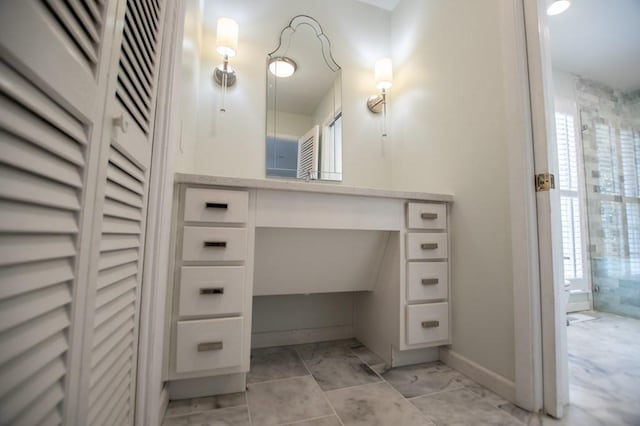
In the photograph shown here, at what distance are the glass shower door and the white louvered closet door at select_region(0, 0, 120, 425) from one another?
9.83 feet

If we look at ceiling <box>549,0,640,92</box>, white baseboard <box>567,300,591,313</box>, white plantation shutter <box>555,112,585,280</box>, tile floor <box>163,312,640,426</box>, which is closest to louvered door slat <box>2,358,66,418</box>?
tile floor <box>163,312,640,426</box>

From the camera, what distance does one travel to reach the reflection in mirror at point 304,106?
5.72ft

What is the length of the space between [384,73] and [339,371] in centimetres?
194

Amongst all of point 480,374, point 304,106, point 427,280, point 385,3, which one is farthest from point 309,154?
point 480,374

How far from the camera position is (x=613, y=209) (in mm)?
2199

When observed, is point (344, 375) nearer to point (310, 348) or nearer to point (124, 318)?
point (310, 348)

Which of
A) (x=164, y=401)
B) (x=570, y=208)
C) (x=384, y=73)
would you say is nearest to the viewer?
(x=164, y=401)

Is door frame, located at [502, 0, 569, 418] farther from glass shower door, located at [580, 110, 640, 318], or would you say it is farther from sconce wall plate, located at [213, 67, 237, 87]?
glass shower door, located at [580, 110, 640, 318]

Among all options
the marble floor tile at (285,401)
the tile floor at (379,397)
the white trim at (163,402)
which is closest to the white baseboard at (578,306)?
the tile floor at (379,397)

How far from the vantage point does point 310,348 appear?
64.2 inches

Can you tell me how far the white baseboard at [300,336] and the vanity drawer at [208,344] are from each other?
0.59 metres

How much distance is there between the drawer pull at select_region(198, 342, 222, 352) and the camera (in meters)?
1.03

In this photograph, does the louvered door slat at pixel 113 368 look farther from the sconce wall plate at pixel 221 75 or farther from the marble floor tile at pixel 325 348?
the sconce wall plate at pixel 221 75

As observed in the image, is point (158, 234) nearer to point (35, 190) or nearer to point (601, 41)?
point (35, 190)
